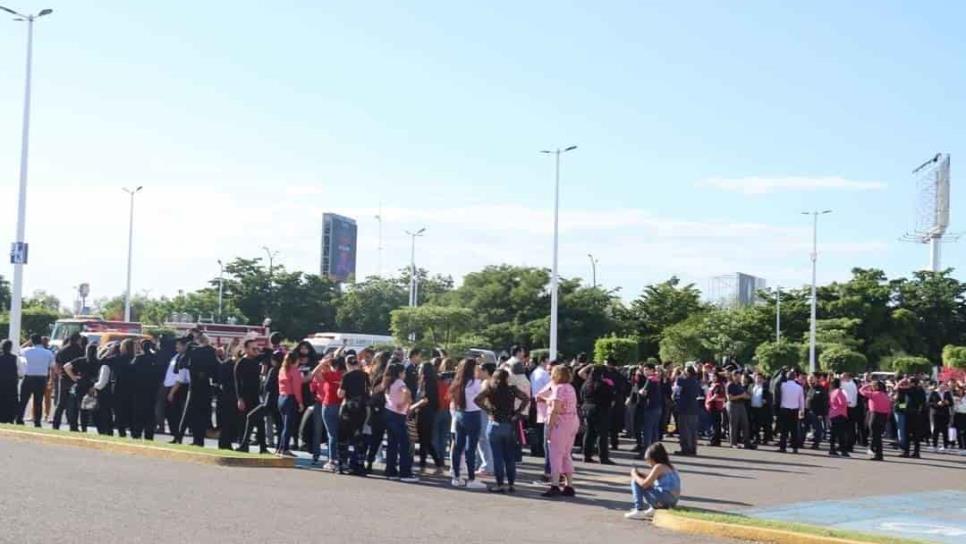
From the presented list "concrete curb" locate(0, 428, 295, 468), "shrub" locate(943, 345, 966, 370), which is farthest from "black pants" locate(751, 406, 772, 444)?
"shrub" locate(943, 345, 966, 370)

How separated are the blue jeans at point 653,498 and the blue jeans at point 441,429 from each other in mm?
5017

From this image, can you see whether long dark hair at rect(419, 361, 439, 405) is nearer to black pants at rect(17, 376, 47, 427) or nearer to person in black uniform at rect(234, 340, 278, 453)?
person in black uniform at rect(234, 340, 278, 453)

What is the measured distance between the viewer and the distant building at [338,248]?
4085 inches

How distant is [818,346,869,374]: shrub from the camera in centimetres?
5334

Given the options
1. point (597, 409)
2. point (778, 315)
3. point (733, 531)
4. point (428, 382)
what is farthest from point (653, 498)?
point (778, 315)

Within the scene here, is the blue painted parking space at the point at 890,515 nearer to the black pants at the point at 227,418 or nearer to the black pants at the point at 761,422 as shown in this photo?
the black pants at the point at 227,418

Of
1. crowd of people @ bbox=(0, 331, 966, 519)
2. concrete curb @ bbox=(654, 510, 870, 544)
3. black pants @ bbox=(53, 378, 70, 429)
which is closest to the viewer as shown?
concrete curb @ bbox=(654, 510, 870, 544)

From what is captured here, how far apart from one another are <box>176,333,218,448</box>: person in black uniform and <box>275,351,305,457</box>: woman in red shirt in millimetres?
1721

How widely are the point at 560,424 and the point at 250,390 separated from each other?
5349 millimetres

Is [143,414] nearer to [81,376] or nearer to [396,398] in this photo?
[81,376]

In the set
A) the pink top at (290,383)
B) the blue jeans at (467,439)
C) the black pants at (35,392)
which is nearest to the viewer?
the blue jeans at (467,439)

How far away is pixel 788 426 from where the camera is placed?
26016 mm

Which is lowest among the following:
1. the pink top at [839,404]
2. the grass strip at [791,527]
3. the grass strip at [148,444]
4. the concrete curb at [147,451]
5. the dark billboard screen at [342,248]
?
the grass strip at [791,527]

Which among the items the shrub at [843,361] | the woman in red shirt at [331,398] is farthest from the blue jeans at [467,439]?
the shrub at [843,361]
